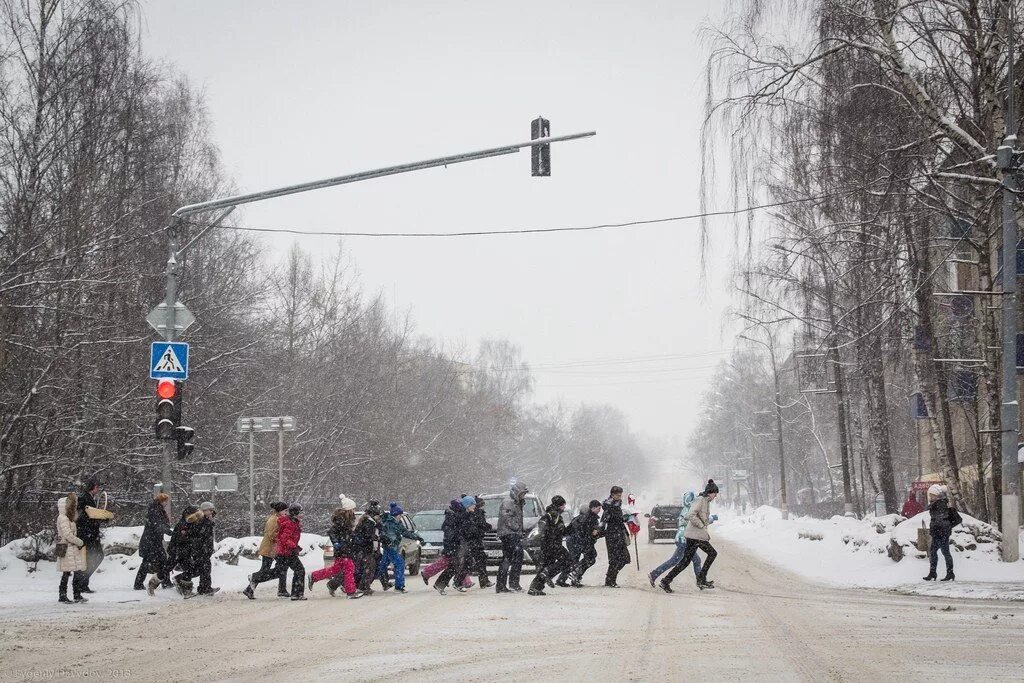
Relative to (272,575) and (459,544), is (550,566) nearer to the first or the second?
(459,544)

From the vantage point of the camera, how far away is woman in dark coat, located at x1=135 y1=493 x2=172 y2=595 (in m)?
19.0

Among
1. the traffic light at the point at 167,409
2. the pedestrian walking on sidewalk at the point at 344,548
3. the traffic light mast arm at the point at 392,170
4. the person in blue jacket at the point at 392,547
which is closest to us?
the traffic light mast arm at the point at 392,170

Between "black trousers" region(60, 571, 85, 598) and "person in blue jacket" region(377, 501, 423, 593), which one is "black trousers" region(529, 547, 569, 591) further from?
"black trousers" region(60, 571, 85, 598)

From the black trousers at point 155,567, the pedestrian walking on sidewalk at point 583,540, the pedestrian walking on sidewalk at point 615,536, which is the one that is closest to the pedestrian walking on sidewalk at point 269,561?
the black trousers at point 155,567

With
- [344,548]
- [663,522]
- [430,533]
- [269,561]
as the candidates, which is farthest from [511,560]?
[663,522]

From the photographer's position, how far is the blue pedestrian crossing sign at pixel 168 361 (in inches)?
732

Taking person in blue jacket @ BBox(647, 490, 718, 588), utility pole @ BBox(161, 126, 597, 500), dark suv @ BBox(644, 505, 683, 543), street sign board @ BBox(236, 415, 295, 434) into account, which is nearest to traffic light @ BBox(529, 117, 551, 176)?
utility pole @ BBox(161, 126, 597, 500)

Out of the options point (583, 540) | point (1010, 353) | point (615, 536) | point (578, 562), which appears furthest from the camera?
point (578, 562)

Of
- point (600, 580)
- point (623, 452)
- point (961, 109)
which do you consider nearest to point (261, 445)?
point (600, 580)

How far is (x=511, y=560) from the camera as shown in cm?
1895

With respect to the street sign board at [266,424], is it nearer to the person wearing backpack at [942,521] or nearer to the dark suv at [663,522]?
the person wearing backpack at [942,521]

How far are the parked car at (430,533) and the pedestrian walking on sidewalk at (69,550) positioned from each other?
909 centimetres

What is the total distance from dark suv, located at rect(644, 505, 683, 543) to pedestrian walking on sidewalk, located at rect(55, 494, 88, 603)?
32.5m

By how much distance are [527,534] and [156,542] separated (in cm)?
879
